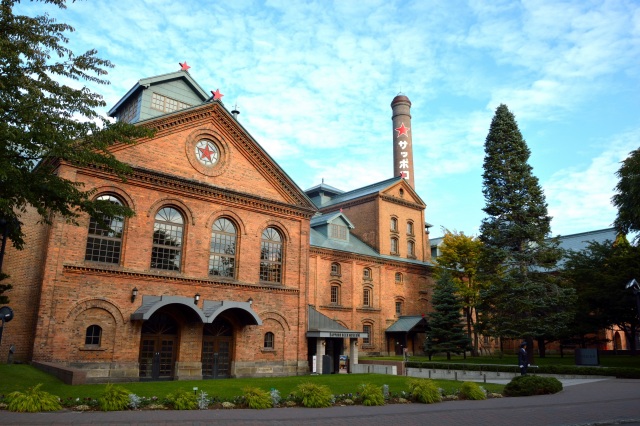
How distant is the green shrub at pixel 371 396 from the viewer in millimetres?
14766

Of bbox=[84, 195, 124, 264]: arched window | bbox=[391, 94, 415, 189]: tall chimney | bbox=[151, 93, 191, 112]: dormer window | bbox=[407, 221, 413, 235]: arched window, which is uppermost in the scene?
bbox=[391, 94, 415, 189]: tall chimney

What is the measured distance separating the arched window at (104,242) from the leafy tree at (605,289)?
2924 cm

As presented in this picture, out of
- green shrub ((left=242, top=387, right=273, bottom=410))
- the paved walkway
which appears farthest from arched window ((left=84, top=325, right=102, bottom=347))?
green shrub ((left=242, top=387, right=273, bottom=410))

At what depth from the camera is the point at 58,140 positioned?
13.0 m

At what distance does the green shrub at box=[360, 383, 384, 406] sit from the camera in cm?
1477

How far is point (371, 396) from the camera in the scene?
14.8 metres

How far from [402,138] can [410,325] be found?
24.4 m

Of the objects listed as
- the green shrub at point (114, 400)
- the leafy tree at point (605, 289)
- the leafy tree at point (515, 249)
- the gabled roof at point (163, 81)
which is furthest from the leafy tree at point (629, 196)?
the green shrub at point (114, 400)

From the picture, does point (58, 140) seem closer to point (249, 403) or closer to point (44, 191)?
point (44, 191)

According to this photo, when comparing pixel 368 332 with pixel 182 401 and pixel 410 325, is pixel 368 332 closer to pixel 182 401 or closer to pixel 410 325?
pixel 410 325

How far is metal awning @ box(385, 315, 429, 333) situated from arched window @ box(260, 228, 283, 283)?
16.1m

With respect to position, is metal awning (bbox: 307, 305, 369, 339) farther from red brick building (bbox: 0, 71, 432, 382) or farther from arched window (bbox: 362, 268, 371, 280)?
arched window (bbox: 362, 268, 371, 280)

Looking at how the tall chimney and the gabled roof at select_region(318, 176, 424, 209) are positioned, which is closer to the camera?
the gabled roof at select_region(318, 176, 424, 209)

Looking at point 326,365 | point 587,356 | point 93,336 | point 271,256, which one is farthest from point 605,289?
point 93,336
